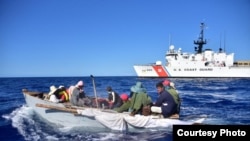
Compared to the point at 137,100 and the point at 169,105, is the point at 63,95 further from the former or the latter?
the point at 169,105

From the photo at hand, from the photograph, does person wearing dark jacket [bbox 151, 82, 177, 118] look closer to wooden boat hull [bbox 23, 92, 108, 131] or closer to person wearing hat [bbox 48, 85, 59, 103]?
wooden boat hull [bbox 23, 92, 108, 131]

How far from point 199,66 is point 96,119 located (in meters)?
16.5

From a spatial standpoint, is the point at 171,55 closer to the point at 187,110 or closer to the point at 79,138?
the point at 187,110

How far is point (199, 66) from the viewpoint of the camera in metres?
22.1

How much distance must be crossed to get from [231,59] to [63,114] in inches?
704

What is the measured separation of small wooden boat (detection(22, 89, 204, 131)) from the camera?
6590 millimetres

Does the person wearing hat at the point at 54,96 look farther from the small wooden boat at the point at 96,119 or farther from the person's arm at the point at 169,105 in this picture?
the person's arm at the point at 169,105

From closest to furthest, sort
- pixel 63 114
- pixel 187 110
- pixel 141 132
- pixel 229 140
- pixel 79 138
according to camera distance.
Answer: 1. pixel 229 140
2. pixel 79 138
3. pixel 141 132
4. pixel 63 114
5. pixel 187 110

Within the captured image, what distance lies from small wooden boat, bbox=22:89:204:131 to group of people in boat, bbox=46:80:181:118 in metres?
0.19

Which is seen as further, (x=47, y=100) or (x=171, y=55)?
(x=171, y=55)

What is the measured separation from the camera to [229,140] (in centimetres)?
496

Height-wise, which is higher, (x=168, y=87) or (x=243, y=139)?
(x=168, y=87)

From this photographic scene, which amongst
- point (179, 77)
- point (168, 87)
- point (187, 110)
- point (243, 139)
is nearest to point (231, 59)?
point (179, 77)

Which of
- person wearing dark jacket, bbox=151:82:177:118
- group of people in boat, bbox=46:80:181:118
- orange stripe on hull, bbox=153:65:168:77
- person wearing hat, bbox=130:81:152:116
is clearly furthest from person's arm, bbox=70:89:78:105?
orange stripe on hull, bbox=153:65:168:77
